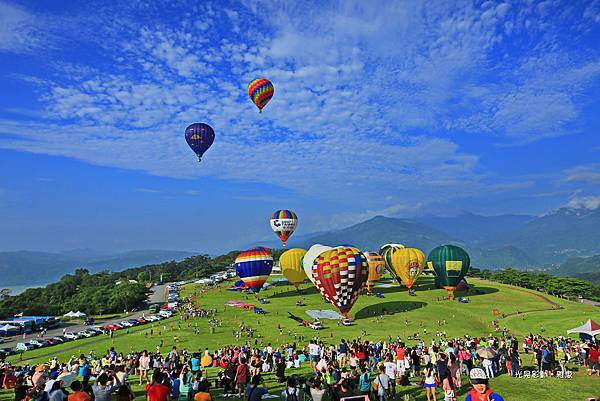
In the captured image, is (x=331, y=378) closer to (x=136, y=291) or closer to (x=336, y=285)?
(x=336, y=285)

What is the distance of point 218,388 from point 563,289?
291ft

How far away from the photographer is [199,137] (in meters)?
64.0

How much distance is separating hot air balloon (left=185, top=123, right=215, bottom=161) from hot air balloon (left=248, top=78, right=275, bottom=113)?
9054mm

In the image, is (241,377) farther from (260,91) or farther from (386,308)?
(260,91)

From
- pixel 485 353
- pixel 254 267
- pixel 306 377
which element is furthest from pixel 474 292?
pixel 306 377

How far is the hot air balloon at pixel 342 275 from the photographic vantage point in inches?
1772

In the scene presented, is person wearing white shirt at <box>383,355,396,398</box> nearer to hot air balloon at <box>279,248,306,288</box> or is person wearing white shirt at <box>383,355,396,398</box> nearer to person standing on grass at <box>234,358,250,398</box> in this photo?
person standing on grass at <box>234,358,250,398</box>

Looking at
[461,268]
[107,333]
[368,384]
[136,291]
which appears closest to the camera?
[368,384]

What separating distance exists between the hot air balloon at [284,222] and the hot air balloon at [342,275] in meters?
42.9

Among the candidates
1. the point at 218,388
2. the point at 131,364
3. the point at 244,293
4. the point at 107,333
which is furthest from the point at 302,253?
the point at 218,388

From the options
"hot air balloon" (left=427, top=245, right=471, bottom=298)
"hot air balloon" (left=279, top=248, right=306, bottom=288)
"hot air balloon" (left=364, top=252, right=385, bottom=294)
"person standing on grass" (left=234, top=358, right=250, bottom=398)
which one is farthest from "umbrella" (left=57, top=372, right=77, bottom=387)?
"hot air balloon" (left=427, top=245, right=471, bottom=298)

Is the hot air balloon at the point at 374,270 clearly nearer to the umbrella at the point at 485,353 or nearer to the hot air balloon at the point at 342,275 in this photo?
the hot air balloon at the point at 342,275

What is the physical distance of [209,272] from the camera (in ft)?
427

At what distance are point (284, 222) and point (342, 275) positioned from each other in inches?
1795
